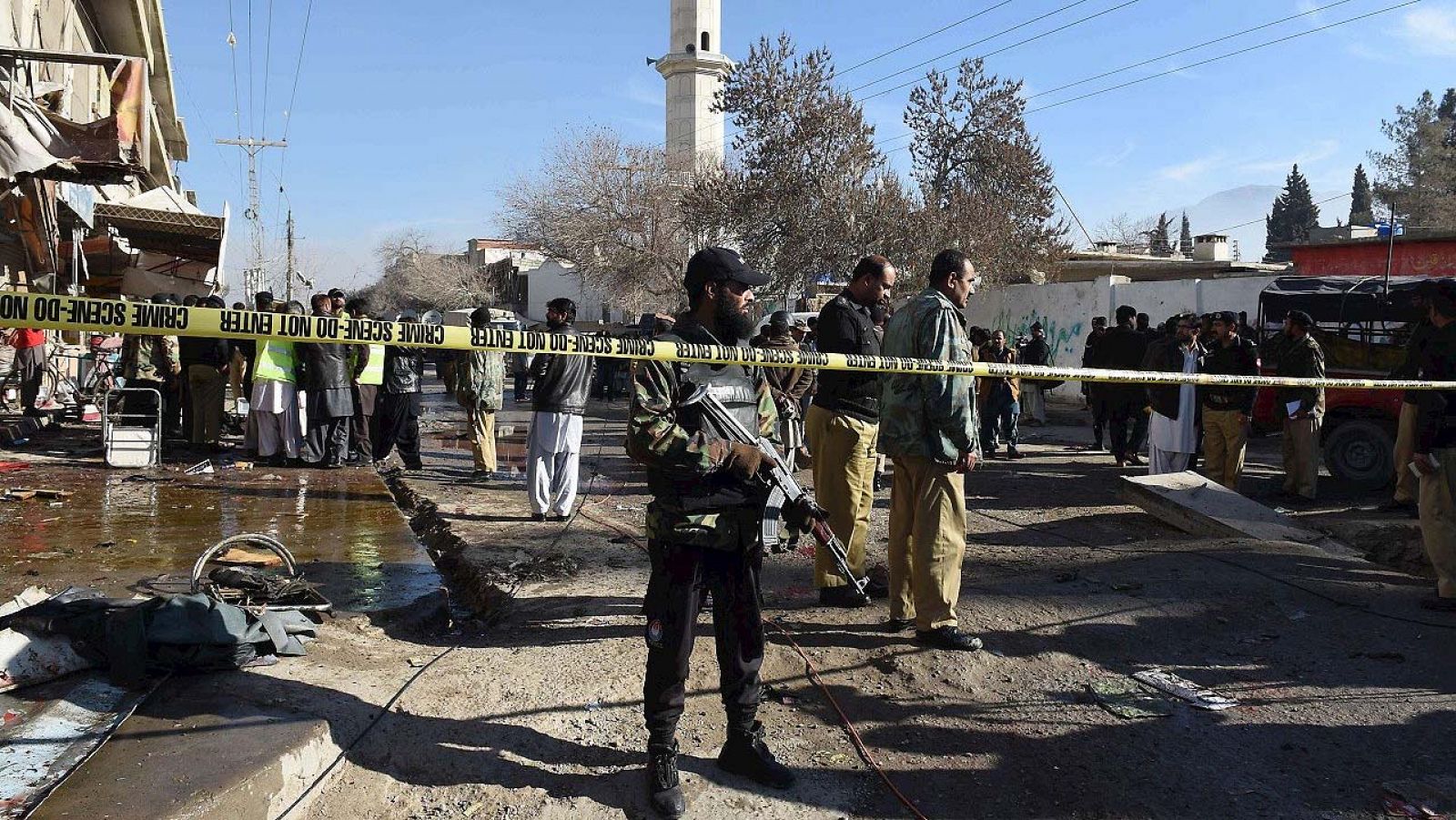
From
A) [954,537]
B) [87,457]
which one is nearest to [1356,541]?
[954,537]

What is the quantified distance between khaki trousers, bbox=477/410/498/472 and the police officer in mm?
6837

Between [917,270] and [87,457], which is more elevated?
[917,270]

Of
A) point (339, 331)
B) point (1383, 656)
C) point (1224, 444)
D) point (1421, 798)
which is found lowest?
point (1421, 798)

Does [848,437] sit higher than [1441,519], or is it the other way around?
[848,437]

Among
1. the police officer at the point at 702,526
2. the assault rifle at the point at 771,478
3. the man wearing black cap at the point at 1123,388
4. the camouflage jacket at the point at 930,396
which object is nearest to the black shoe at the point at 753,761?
the police officer at the point at 702,526

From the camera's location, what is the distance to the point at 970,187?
25.5 metres

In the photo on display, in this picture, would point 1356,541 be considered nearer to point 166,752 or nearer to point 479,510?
point 479,510

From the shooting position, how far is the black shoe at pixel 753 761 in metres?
3.41

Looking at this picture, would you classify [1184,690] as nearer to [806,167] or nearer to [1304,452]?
[1304,452]

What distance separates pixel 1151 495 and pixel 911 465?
402cm

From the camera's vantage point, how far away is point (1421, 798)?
3.33 metres

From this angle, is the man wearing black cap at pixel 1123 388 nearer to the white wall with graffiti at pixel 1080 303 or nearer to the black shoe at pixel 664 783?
the black shoe at pixel 664 783

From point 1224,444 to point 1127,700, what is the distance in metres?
5.73

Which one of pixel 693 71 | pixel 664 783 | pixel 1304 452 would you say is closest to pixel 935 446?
pixel 664 783
